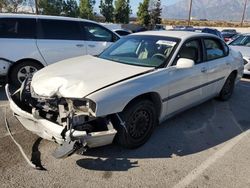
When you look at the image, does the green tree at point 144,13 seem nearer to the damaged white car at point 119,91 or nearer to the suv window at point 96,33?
the suv window at point 96,33

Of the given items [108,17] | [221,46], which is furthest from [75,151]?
[108,17]

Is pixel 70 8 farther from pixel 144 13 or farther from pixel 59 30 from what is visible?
pixel 59 30

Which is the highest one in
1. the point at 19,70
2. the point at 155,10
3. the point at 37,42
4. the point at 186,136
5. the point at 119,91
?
the point at 37,42

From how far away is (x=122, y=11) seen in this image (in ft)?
131

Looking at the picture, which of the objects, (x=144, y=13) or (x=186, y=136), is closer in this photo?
(x=186, y=136)

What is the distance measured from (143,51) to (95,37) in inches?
128

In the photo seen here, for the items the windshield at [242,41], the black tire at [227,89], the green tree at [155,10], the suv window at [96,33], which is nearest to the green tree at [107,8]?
the green tree at [155,10]

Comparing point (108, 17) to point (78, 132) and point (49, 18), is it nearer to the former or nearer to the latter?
point (49, 18)

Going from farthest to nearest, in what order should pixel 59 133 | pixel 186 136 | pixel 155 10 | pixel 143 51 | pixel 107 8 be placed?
pixel 155 10, pixel 107 8, pixel 143 51, pixel 186 136, pixel 59 133

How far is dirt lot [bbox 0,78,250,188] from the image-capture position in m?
3.31

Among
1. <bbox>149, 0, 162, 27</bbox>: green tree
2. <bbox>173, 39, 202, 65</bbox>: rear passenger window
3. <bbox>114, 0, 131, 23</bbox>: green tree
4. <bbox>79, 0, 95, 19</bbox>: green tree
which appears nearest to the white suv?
<bbox>173, 39, 202, 65</bbox>: rear passenger window

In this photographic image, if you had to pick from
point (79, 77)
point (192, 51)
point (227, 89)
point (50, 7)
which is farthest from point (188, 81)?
point (50, 7)

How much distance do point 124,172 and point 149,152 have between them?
60 centimetres

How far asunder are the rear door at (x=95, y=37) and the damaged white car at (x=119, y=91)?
2.38 meters
